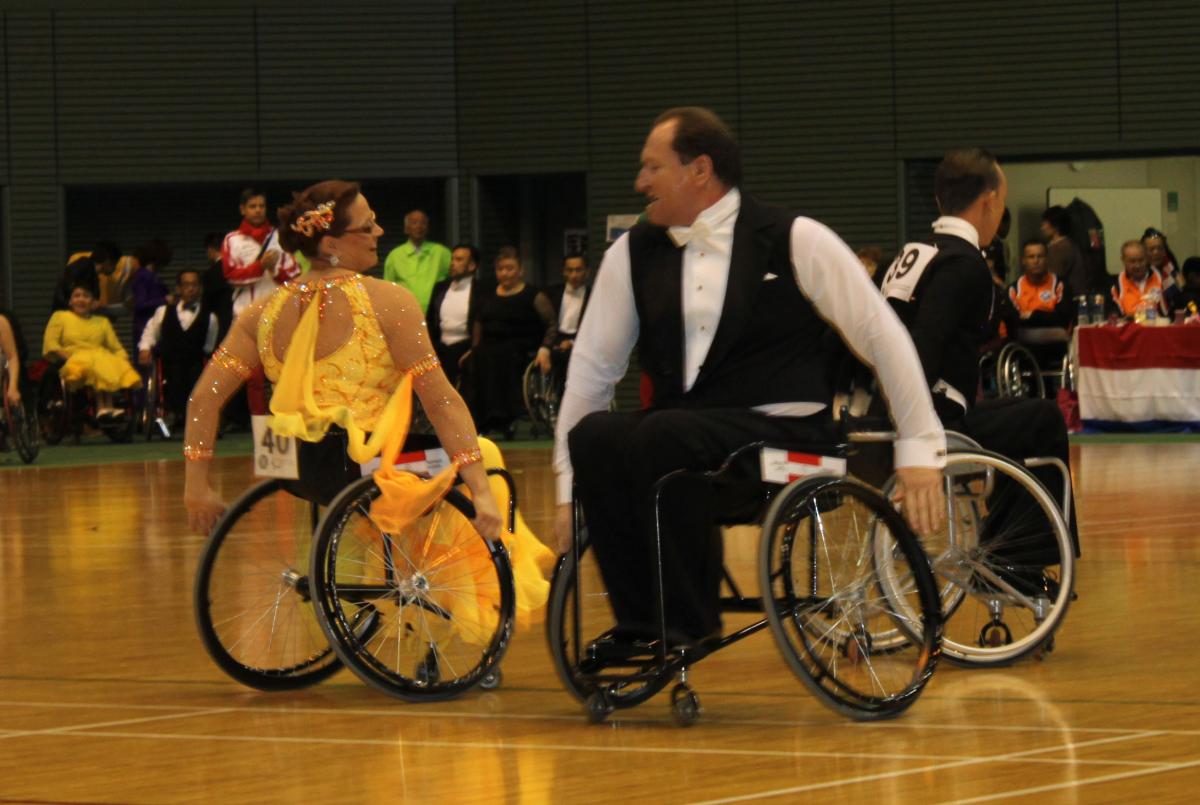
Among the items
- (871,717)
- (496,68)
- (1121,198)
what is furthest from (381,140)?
(871,717)

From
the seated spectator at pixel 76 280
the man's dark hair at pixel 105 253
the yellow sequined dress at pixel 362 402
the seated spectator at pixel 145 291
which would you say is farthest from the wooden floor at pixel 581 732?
the man's dark hair at pixel 105 253

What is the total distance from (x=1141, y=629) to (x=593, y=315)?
189 centimetres

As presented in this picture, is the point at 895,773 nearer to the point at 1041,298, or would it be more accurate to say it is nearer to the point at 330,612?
the point at 330,612

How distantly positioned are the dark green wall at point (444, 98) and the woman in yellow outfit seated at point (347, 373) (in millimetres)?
13302

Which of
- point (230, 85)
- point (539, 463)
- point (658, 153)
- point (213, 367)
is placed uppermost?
point (230, 85)

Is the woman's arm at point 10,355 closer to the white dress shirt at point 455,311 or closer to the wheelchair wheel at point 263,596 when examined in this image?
the white dress shirt at point 455,311

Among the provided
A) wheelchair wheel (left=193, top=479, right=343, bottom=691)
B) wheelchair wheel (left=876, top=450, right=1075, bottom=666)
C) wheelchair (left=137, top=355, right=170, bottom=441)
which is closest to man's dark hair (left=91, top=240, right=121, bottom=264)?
wheelchair (left=137, top=355, right=170, bottom=441)

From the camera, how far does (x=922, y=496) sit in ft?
14.4

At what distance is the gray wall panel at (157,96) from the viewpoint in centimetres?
1931

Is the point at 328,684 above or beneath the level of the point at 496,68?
beneath

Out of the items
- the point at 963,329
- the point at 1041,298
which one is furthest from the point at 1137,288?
the point at 963,329

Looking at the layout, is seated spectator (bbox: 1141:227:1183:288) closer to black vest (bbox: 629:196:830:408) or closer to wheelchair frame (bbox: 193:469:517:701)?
wheelchair frame (bbox: 193:469:517:701)

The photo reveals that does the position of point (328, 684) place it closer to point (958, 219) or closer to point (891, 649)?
point (891, 649)

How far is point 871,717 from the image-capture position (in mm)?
4332
